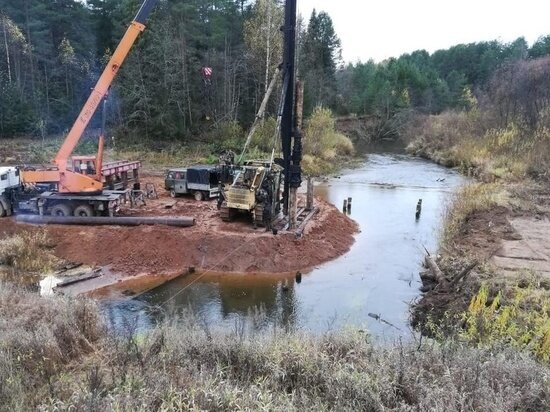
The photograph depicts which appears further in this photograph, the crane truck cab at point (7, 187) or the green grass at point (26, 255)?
the crane truck cab at point (7, 187)

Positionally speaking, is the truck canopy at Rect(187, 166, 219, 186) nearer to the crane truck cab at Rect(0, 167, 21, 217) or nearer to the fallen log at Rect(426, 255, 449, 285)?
the crane truck cab at Rect(0, 167, 21, 217)

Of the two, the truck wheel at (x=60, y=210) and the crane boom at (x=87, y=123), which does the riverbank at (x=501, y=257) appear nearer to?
the crane boom at (x=87, y=123)

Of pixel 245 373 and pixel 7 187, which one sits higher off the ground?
pixel 7 187

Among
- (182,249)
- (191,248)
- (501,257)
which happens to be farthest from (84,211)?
(501,257)

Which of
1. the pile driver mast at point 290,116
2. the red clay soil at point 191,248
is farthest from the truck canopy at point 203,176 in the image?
the pile driver mast at point 290,116

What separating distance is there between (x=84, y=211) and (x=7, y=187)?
3139 mm

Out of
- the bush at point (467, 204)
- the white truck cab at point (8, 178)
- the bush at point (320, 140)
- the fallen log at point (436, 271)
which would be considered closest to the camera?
the fallen log at point (436, 271)

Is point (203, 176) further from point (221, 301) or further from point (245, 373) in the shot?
point (245, 373)

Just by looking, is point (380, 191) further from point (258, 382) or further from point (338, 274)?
point (258, 382)

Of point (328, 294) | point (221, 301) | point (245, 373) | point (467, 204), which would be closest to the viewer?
point (245, 373)

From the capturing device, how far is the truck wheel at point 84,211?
16531mm

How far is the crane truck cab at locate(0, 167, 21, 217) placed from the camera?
16719 millimetres

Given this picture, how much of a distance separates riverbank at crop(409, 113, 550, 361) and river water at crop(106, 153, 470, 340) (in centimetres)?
102

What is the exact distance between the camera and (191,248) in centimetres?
1471
